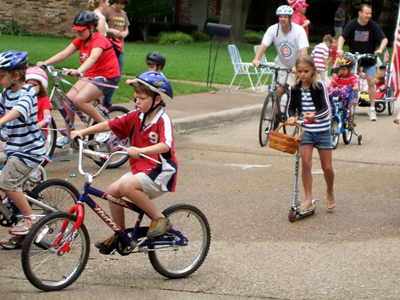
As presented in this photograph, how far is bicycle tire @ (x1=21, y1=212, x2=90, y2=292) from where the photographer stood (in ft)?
15.2

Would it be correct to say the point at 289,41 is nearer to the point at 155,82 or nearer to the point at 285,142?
the point at 285,142

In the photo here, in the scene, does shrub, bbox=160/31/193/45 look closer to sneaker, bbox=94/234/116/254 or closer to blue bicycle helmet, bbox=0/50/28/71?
blue bicycle helmet, bbox=0/50/28/71

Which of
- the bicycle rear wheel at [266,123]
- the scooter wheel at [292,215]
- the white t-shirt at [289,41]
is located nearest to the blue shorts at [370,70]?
the white t-shirt at [289,41]

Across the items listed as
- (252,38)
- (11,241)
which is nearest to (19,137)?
(11,241)

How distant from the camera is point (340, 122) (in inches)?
417

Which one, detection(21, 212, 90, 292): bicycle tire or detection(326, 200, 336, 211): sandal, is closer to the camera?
detection(21, 212, 90, 292): bicycle tire

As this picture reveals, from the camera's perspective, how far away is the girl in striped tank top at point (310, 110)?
689 cm

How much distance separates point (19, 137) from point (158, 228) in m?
1.39

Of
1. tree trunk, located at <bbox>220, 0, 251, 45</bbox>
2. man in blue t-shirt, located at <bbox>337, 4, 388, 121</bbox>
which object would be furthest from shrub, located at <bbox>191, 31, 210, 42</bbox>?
man in blue t-shirt, located at <bbox>337, 4, 388, 121</bbox>

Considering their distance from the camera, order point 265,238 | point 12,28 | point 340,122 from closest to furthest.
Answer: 1. point 265,238
2. point 340,122
3. point 12,28

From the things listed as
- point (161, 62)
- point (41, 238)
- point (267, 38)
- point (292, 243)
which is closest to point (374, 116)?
point (267, 38)

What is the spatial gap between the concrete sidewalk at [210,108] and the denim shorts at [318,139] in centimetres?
483

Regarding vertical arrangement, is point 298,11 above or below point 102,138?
above

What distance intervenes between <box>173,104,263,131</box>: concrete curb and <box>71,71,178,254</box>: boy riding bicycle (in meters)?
6.54
